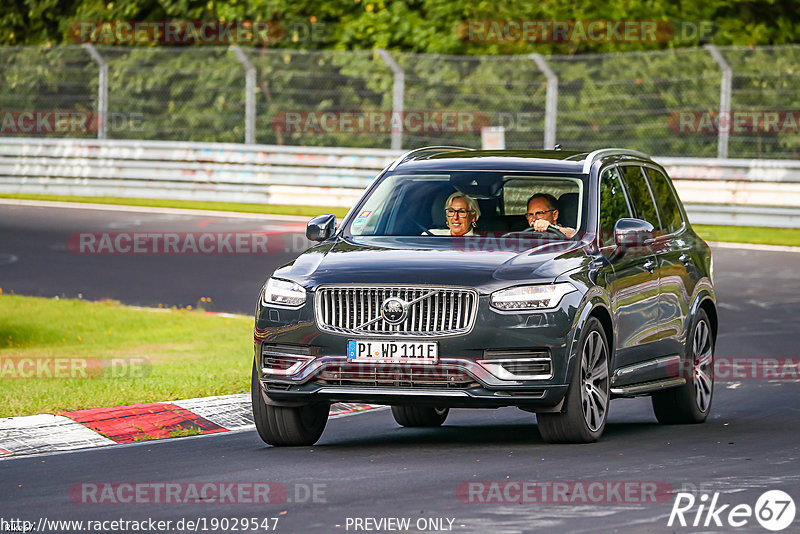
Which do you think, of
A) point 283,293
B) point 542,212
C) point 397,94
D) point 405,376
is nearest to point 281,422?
point 283,293

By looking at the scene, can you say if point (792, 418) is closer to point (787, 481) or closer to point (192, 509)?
point (787, 481)

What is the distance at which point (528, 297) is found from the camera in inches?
358

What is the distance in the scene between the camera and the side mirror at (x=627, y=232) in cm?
1009

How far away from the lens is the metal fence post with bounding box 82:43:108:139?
99.1ft

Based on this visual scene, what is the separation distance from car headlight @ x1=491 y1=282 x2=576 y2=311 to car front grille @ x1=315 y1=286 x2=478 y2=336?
5.5 inches

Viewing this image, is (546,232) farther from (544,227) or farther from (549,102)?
(549,102)

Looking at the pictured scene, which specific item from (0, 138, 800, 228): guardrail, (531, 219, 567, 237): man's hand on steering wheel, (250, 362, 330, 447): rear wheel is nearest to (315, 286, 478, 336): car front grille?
(250, 362, 330, 447): rear wheel

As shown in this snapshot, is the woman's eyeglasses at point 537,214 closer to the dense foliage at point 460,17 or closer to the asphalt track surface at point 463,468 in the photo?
the asphalt track surface at point 463,468

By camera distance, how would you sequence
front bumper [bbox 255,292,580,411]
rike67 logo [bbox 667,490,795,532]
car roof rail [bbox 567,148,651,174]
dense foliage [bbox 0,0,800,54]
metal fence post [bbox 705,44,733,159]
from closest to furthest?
rike67 logo [bbox 667,490,795,532], front bumper [bbox 255,292,580,411], car roof rail [bbox 567,148,651,174], metal fence post [bbox 705,44,733,159], dense foliage [bbox 0,0,800,54]

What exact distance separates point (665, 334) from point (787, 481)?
8.69 feet

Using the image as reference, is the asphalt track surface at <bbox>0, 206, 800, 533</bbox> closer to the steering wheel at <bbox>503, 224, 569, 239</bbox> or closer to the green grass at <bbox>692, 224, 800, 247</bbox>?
the steering wheel at <bbox>503, 224, 569, 239</bbox>

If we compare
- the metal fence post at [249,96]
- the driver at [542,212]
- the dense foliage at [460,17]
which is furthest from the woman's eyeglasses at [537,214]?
the dense foliage at [460,17]

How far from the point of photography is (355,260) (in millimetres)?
9523

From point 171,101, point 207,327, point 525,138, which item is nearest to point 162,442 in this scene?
point 207,327
